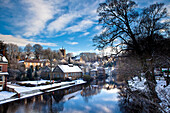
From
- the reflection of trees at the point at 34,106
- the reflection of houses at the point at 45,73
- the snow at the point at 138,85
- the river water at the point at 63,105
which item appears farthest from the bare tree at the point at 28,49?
the snow at the point at 138,85

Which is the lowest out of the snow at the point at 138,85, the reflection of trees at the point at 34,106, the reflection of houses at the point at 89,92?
the reflection of houses at the point at 89,92

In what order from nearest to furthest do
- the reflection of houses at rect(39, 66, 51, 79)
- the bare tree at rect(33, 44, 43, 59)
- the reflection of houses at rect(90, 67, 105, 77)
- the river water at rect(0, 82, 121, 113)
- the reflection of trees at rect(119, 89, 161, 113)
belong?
the reflection of trees at rect(119, 89, 161, 113) < the river water at rect(0, 82, 121, 113) < the reflection of houses at rect(39, 66, 51, 79) < the reflection of houses at rect(90, 67, 105, 77) < the bare tree at rect(33, 44, 43, 59)

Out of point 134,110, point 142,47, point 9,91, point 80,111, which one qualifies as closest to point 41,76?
point 9,91

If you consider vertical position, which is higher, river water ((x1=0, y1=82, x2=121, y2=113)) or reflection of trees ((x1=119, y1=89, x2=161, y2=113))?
reflection of trees ((x1=119, y1=89, x2=161, y2=113))

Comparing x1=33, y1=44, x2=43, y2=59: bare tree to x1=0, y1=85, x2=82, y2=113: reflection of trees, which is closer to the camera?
x1=0, y1=85, x2=82, y2=113: reflection of trees

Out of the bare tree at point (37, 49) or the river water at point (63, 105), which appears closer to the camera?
the river water at point (63, 105)

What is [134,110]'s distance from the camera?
35.0 ft

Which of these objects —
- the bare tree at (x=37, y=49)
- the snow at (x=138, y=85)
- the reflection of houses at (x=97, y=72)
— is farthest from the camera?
the bare tree at (x=37, y=49)

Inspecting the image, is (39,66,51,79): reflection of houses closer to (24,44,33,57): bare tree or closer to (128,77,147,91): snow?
(24,44,33,57): bare tree

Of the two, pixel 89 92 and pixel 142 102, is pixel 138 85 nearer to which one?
pixel 89 92

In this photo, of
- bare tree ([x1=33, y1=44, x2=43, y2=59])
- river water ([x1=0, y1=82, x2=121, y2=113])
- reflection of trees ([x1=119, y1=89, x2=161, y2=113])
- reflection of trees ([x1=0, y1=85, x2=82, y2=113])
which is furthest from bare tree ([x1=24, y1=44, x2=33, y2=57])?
reflection of trees ([x1=119, y1=89, x2=161, y2=113])

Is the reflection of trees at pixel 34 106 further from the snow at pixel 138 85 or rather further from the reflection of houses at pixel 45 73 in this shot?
the reflection of houses at pixel 45 73

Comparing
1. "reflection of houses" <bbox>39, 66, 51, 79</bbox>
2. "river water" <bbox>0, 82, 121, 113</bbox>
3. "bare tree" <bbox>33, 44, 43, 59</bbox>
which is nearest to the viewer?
"river water" <bbox>0, 82, 121, 113</bbox>

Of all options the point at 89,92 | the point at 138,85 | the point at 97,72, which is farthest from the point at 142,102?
the point at 97,72
